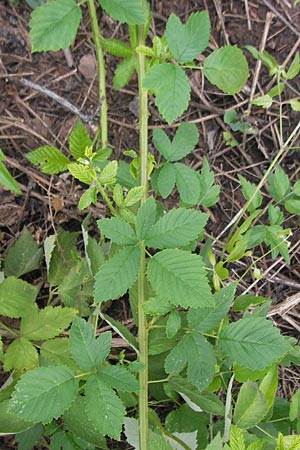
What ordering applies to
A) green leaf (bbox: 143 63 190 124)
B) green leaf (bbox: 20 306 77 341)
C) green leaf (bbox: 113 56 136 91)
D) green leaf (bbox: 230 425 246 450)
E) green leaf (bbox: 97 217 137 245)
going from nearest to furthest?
green leaf (bbox: 230 425 246 450)
green leaf (bbox: 97 217 137 245)
green leaf (bbox: 143 63 190 124)
green leaf (bbox: 20 306 77 341)
green leaf (bbox: 113 56 136 91)

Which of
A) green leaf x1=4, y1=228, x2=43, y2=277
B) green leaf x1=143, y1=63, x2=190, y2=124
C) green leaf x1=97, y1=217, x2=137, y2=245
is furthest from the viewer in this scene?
green leaf x1=4, y1=228, x2=43, y2=277

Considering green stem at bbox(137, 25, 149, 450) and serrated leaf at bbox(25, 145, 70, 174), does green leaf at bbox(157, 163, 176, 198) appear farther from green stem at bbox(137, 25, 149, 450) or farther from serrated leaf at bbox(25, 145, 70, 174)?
serrated leaf at bbox(25, 145, 70, 174)

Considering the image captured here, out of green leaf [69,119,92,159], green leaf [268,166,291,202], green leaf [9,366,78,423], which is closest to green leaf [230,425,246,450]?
green leaf [9,366,78,423]

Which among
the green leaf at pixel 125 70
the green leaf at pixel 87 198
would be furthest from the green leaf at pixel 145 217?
the green leaf at pixel 125 70

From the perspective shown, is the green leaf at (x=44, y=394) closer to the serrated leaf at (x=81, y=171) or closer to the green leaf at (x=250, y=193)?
the serrated leaf at (x=81, y=171)

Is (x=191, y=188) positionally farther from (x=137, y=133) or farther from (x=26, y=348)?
(x=26, y=348)
